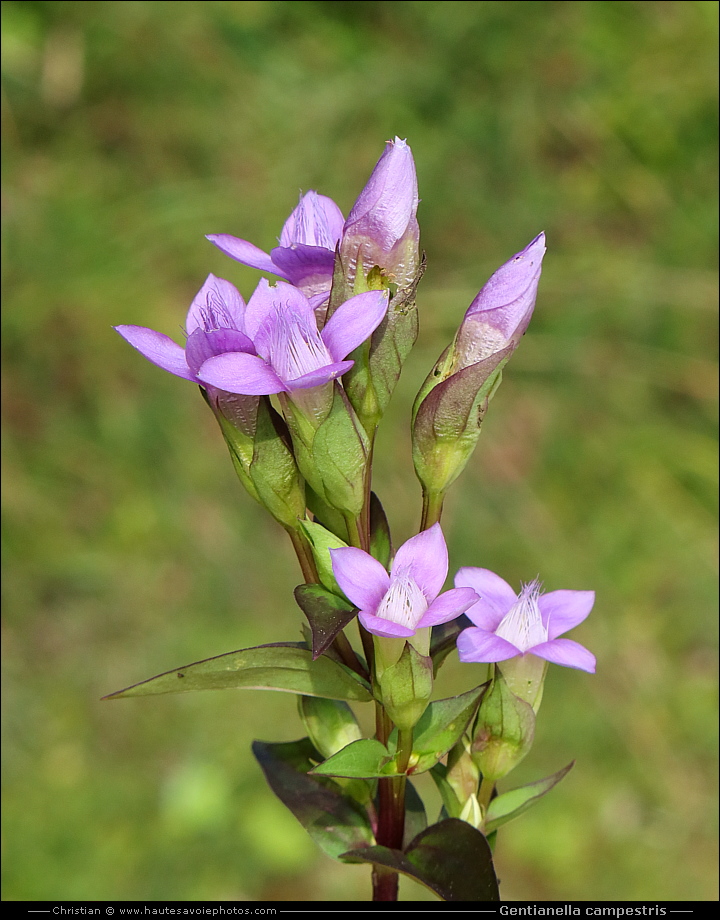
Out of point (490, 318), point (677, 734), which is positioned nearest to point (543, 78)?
point (677, 734)

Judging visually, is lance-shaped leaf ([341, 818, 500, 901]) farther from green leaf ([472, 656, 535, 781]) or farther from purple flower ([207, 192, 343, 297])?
purple flower ([207, 192, 343, 297])

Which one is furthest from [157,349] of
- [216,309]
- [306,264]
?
[306,264]

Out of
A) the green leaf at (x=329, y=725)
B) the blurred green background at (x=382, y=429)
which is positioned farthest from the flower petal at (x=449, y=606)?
the blurred green background at (x=382, y=429)

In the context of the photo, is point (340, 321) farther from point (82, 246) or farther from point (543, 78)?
point (543, 78)

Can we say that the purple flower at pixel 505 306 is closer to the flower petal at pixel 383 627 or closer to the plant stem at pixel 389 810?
the flower petal at pixel 383 627

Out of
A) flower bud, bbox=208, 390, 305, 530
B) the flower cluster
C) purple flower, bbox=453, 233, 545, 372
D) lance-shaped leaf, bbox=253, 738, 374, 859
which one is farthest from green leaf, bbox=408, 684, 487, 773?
purple flower, bbox=453, 233, 545, 372

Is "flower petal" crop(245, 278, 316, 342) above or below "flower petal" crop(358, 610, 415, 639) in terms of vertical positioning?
above

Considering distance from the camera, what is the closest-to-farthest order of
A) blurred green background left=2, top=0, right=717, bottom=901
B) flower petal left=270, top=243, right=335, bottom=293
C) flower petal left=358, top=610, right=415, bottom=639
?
flower petal left=358, top=610, right=415, bottom=639, flower petal left=270, top=243, right=335, bottom=293, blurred green background left=2, top=0, right=717, bottom=901
